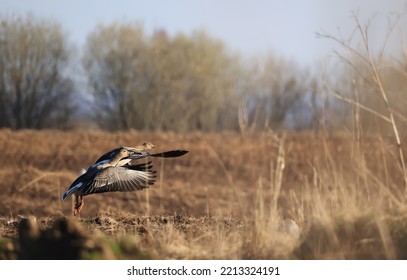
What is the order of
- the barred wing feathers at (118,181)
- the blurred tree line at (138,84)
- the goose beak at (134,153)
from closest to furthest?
1. the barred wing feathers at (118,181)
2. the goose beak at (134,153)
3. the blurred tree line at (138,84)

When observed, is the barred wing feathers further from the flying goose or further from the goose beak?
the goose beak

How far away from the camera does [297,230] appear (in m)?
6.58

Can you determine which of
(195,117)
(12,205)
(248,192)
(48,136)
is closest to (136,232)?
(12,205)

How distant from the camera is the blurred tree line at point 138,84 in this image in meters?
26.8

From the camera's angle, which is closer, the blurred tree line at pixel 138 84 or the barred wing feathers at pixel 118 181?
the barred wing feathers at pixel 118 181

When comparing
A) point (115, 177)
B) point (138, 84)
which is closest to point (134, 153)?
point (115, 177)

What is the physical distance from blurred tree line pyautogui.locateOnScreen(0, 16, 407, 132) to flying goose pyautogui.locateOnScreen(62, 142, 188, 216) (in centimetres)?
1718

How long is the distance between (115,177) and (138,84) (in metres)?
24.4

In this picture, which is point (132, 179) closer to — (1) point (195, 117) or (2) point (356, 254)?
(2) point (356, 254)

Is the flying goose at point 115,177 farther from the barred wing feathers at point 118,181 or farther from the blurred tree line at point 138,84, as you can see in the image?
the blurred tree line at point 138,84

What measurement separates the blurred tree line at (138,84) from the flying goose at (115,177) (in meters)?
17.2

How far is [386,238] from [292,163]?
12.5 metres

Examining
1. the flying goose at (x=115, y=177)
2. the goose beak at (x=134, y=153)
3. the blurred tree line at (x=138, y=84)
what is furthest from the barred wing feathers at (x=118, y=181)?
the blurred tree line at (x=138, y=84)

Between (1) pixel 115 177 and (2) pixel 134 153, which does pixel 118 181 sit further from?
(2) pixel 134 153
